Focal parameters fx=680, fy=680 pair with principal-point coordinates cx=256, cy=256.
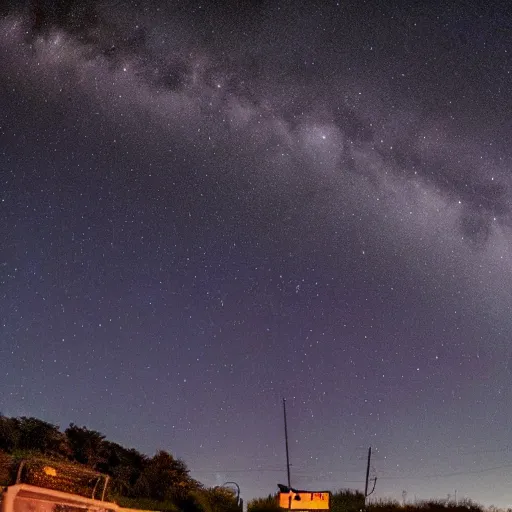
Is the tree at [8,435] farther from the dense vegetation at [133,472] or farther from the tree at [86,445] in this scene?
the tree at [86,445]

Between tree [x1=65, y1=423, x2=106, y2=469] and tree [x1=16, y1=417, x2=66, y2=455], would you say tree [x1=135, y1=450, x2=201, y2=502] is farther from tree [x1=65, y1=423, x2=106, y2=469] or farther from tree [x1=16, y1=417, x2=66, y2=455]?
tree [x1=16, y1=417, x2=66, y2=455]

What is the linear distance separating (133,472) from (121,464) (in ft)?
2.24

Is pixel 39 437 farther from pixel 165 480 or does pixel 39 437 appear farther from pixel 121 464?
pixel 165 480

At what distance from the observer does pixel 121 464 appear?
3222 centimetres

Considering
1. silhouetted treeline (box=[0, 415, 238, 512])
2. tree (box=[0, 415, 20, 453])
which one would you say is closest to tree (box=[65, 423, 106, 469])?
silhouetted treeline (box=[0, 415, 238, 512])

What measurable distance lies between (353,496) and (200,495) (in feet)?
29.4

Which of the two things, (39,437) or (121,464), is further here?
(121,464)

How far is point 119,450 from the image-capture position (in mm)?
34188

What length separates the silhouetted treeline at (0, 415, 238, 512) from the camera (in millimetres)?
25594

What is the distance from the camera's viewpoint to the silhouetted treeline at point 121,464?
25594mm

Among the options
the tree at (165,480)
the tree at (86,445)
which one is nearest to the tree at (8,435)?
the tree at (86,445)

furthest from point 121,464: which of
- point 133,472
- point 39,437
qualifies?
point 39,437

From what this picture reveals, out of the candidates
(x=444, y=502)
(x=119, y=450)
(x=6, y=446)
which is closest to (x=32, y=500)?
(x=6, y=446)

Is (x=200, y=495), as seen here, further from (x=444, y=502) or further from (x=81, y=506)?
(x=81, y=506)
